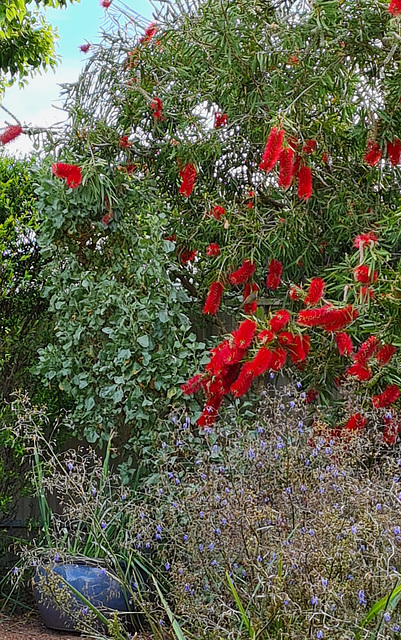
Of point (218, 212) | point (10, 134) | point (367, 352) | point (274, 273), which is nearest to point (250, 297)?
point (274, 273)

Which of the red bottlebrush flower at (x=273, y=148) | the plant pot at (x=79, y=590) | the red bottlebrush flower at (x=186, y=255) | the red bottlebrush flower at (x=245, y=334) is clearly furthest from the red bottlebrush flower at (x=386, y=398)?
the red bottlebrush flower at (x=186, y=255)

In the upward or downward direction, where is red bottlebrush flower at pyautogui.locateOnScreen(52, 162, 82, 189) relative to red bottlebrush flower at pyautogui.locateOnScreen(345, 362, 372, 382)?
upward

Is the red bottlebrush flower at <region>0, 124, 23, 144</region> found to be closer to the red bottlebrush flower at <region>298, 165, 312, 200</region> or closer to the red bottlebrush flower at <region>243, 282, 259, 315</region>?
the red bottlebrush flower at <region>243, 282, 259, 315</region>

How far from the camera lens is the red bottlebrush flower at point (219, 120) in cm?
425

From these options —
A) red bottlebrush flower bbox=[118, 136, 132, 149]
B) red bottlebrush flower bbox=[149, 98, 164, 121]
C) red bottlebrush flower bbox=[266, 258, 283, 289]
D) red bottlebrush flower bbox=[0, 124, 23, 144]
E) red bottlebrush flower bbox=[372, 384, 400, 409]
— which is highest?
red bottlebrush flower bbox=[0, 124, 23, 144]

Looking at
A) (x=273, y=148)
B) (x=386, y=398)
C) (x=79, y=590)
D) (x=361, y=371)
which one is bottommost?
(x=79, y=590)

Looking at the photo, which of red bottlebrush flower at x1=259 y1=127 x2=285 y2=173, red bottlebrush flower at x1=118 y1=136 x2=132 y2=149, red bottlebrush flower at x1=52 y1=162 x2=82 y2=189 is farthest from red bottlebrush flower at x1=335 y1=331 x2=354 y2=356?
red bottlebrush flower at x1=118 y1=136 x2=132 y2=149

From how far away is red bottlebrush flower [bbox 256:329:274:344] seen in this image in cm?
318

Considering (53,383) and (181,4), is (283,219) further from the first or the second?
(53,383)

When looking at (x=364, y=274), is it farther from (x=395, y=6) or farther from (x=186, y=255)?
(x=186, y=255)

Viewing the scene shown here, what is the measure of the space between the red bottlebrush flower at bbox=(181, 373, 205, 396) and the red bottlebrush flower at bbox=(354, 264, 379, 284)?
3.30 feet

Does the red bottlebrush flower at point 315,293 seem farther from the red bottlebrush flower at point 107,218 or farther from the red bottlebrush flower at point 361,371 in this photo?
the red bottlebrush flower at point 107,218

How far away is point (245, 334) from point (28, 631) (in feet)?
6.51

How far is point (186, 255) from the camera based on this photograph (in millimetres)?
4754
